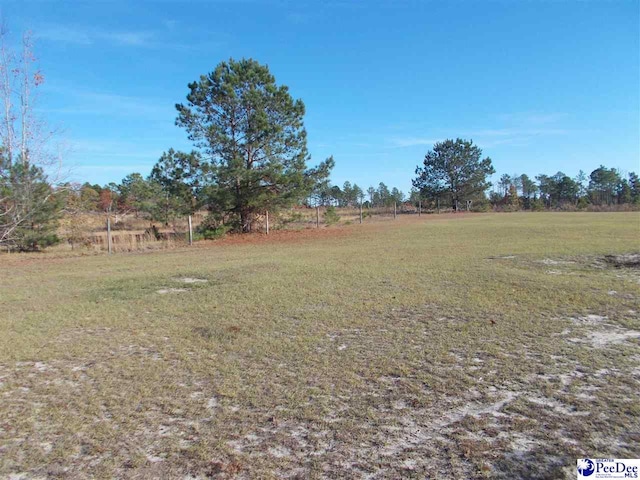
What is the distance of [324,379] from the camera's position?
Result: 10.6 ft

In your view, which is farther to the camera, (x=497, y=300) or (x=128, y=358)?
(x=497, y=300)

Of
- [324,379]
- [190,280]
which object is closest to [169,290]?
[190,280]

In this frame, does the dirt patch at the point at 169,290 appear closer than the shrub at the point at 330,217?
Yes

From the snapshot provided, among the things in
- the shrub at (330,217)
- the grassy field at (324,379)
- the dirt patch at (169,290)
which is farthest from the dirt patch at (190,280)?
the shrub at (330,217)

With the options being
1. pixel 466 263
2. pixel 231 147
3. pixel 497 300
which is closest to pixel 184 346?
pixel 497 300

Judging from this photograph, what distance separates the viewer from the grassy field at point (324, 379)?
2227mm

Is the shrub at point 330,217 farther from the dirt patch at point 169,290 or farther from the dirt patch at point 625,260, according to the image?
the dirt patch at point 169,290

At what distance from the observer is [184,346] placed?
161 inches

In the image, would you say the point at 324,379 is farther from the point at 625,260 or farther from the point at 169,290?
the point at 625,260

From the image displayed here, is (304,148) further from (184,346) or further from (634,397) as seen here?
(634,397)

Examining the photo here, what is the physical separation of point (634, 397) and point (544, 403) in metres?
0.66

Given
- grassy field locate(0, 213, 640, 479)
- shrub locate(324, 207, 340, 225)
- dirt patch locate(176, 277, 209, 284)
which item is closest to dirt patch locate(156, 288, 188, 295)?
grassy field locate(0, 213, 640, 479)

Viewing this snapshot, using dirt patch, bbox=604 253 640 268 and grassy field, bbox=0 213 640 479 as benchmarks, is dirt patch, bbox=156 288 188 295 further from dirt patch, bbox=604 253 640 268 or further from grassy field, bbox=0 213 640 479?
dirt patch, bbox=604 253 640 268

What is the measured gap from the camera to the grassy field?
7.30 ft
